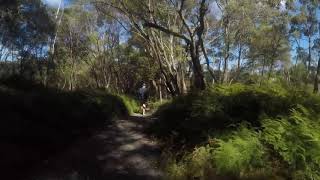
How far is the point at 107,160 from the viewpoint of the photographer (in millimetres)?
11305

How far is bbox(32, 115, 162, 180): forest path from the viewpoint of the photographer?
9875 millimetres

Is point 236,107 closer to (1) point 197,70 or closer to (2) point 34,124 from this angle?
(2) point 34,124

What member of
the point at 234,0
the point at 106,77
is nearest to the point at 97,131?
the point at 234,0

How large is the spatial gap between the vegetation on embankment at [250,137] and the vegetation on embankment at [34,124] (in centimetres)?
290

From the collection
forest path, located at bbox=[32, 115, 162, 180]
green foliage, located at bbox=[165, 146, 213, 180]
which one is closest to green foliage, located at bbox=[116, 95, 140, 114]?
forest path, located at bbox=[32, 115, 162, 180]

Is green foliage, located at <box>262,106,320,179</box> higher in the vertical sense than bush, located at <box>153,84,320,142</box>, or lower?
lower

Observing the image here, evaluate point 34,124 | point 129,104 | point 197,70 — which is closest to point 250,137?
point 34,124

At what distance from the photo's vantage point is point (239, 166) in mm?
8680

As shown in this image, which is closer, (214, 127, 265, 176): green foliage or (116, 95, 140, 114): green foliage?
(214, 127, 265, 176): green foliage

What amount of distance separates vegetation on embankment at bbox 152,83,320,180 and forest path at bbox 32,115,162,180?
584 millimetres

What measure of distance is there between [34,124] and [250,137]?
5.41 m

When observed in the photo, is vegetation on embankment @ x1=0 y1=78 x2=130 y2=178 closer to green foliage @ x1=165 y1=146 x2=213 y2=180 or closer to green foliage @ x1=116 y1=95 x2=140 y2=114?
green foliage @ x1=165 y1=146 x2=213 y2=180

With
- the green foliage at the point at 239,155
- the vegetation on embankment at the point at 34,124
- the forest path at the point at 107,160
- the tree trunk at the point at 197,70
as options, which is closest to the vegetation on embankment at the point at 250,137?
the green foliage at the point at 239,155

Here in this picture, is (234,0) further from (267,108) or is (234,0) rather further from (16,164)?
(16,164)
